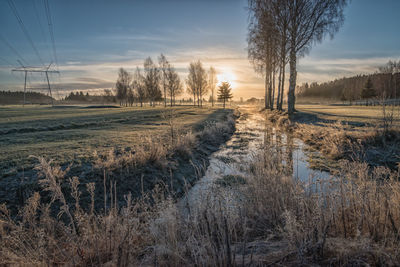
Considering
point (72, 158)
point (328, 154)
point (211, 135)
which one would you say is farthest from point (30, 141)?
point (328, 154)

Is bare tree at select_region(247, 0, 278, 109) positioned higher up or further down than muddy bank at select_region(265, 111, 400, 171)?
higher up

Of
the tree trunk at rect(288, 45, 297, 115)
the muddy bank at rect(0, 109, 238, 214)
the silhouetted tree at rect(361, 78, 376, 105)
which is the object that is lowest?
the muddy bank at rect(0, 109, 238, 214)

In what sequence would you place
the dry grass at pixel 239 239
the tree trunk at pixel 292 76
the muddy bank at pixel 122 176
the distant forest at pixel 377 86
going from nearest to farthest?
the dry grass at pixel 239 239
the muddy bank at pixel 122 176
the tree trunk at pixel 292 76
the distant forest at pixel 377 86

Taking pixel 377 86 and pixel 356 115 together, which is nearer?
pixel 356 115

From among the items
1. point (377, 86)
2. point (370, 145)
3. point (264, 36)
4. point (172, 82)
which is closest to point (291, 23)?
point (264, 36)

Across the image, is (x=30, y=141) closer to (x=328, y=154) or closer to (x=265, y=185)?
(x=265, y=185)

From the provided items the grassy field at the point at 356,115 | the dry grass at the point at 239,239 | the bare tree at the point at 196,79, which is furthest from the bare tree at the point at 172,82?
the dry grass at the point at 239,239

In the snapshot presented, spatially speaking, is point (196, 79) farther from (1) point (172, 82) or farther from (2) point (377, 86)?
(2) point (377, 86)

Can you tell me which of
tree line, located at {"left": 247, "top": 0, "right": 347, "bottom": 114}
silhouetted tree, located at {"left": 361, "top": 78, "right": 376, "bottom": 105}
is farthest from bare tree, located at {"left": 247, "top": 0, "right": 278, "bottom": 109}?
silhouetted tree, located at {"left": 361, "top": 78, "right": 376, "bottom": 105}

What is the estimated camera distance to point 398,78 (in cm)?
4534

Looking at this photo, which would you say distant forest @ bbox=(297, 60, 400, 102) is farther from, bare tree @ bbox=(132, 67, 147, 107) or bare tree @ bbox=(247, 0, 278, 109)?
bare tree @ bbox=(132, 67, 147, 107)

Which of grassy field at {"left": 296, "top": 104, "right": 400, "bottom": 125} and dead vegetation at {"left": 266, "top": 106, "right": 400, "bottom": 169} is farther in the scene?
grassy field at {"left": 296, "top": 104, "right": 400, "bottom": 125}

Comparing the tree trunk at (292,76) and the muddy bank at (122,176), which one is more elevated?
the tree trunk at (292,76)

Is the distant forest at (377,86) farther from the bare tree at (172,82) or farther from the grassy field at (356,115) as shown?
the bare tree at (172,82)
